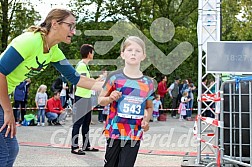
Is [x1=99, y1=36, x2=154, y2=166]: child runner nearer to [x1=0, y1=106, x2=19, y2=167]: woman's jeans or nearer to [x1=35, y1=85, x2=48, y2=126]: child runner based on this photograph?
[x1=0, y1=106, x2=19, y2=167]: woman's jeans

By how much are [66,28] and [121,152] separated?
139cm

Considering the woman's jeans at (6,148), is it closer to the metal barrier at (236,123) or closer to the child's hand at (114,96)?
the child's hand at (114,96)

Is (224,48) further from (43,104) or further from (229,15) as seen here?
(229,15)

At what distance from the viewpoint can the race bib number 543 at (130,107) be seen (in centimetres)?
394

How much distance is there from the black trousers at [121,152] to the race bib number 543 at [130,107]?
0.25 m

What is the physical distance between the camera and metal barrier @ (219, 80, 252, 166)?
5.42 m

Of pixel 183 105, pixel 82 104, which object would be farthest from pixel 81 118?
pixel 183 105

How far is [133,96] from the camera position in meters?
3.96

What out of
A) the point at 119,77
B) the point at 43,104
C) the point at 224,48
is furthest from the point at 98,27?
the point at 119,77

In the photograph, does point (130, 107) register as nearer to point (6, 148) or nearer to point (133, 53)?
point (133, 53)

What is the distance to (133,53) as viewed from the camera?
393 centimetres

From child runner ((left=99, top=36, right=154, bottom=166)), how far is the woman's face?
782mm

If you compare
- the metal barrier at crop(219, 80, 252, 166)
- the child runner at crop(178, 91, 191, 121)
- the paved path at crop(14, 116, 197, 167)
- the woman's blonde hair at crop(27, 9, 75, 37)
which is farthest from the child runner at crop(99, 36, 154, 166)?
the child runner at crop(178, 91, 191, 121)

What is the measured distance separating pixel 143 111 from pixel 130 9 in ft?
64.2
